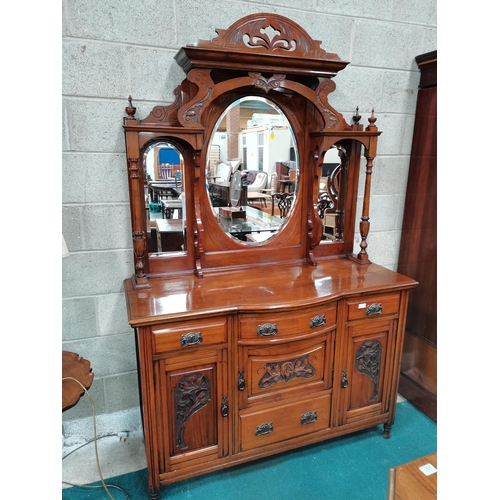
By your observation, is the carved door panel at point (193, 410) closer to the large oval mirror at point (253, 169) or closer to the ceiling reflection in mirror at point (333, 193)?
the large oval mirror at point (253, 169)

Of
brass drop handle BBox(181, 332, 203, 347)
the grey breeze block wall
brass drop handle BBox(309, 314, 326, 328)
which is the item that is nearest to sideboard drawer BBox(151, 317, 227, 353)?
brass drop handle BBox(181, 332, 203, 347)

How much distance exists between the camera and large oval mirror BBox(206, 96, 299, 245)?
177 centimetres

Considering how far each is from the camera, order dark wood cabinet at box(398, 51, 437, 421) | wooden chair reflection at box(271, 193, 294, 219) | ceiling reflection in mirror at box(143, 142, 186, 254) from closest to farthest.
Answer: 1. ceiling reflection in mirror at box(143, 142, 186, 254)
2. wooden chair reflection at box(271, 193, 294, 219)
3. dark wood cabinet at box(398, 51, 437, 421)

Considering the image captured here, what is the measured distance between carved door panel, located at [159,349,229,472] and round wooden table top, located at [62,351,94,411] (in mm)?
282

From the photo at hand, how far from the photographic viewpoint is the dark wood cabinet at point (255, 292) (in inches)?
59.7

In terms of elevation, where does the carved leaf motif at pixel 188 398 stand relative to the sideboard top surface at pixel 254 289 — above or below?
below

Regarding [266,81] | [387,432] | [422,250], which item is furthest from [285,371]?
[266,81]

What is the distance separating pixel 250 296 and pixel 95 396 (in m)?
1.00

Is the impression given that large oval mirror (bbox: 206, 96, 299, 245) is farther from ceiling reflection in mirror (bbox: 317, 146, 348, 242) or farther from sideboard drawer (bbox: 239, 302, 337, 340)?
sideboard drawer (bbox: 239, 302, 337, 340)

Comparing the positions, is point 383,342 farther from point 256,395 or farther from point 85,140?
point 85,140

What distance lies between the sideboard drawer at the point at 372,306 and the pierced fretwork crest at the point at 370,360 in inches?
5.9

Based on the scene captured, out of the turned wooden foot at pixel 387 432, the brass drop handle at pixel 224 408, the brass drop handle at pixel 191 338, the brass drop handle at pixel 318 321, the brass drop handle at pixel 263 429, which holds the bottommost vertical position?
the turned wooden foot at pixel 387 432

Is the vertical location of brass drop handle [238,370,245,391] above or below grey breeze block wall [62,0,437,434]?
below

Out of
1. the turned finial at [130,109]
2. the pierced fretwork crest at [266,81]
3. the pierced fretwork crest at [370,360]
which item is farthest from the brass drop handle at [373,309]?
the turned finial at [130,109]
